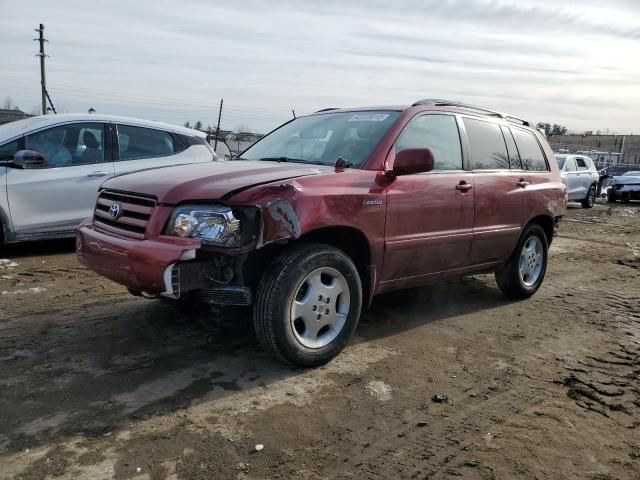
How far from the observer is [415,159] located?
12.7ft

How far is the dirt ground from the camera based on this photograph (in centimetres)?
267

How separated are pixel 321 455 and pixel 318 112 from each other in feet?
11.2

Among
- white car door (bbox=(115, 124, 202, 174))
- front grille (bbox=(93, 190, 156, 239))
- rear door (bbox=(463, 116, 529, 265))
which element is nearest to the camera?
front grille (bbox=(93, 190, 156, 239))

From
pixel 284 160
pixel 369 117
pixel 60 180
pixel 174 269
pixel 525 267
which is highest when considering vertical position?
pixel 369 117

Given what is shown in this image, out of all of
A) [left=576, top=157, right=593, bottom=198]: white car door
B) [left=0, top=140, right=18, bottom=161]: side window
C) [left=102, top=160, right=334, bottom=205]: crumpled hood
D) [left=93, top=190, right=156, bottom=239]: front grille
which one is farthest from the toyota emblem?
[left=576, top=157, right=593, bottom=198]: white car door

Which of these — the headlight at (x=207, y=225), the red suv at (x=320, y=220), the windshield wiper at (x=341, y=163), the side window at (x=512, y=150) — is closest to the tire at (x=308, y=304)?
the red suv at (x=320, y=220)

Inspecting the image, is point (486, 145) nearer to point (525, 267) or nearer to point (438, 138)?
point (438, 138)

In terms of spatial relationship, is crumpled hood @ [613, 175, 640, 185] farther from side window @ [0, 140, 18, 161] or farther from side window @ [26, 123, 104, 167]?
side window @ [0, 140, 18, 161]

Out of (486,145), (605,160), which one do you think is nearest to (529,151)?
(486,145)

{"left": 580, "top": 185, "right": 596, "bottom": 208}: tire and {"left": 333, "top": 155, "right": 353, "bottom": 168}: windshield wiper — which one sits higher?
{"left": 333, "top": 155, "right": 353, "bottom": 168}: windshield wiper

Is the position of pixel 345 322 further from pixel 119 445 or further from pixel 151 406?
pixel 119 445

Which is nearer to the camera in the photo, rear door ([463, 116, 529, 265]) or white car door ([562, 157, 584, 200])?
rear door ([463, 116, 529, 265])

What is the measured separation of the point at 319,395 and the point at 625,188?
2011 centimetres

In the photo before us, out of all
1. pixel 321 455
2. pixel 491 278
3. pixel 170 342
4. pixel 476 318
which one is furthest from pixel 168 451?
pixel 491 278
